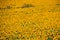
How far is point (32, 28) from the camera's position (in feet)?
A: 36.6

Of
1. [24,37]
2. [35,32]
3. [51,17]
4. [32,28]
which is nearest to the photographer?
[24,37]

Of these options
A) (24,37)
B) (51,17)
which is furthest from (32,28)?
(51,17)

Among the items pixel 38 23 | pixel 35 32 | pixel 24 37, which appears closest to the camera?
pixel 24 37

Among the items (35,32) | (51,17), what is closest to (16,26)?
(35,32)

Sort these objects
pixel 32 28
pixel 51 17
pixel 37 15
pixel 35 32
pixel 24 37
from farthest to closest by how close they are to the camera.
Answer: pixel 37 15
pixel 51 17
pixel 32 28
pixel 35 32
pixel 24 37

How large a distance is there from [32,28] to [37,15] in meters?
3.38

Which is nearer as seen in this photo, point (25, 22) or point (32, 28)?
point (32, 28)

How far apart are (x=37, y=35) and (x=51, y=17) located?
12.7ft

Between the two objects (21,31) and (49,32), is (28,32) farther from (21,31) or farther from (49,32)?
(49,32)

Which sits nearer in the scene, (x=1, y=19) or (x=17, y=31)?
(x=17, y=31)

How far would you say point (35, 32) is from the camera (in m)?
10.4

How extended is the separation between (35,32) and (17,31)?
1105mm

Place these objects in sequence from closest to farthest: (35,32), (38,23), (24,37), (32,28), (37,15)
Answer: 1. (24,37)
2. (35,32)
3. (32,28)
4. (38,23)
5. (37,15)

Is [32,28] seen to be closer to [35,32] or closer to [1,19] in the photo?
[35,32]
